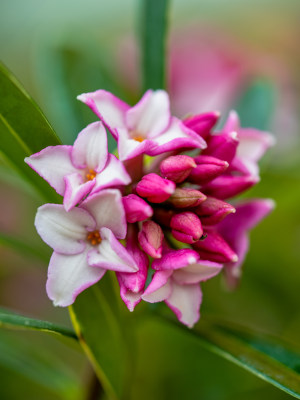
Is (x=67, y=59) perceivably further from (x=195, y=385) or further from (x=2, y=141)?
(x=195, y=385)

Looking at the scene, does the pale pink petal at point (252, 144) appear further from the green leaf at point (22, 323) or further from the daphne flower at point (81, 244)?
the green leaf at point (22, 323)

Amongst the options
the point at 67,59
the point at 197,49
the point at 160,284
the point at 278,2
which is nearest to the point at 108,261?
the point at 160,284

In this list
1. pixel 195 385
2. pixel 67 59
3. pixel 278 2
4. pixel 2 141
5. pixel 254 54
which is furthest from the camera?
pixel 278 2

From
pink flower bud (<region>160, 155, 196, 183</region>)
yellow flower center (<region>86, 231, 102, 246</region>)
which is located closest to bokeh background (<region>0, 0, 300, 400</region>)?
yellow flower center (<region>86, 231, 102, 246</region>)

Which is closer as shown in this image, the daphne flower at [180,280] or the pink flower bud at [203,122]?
the daphne flower at [180,280]

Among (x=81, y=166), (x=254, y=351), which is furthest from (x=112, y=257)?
(x=254, y=351)

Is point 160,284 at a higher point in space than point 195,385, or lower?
higher

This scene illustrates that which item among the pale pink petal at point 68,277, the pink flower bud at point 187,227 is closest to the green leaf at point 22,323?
the pale pink petal at point 68,277
